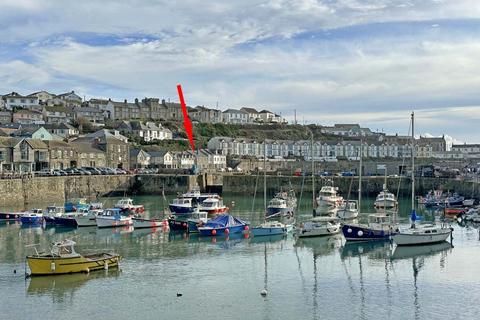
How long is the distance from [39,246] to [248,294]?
15871 mm

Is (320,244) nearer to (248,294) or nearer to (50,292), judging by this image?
(248,294)

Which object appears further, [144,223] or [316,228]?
[144,223]

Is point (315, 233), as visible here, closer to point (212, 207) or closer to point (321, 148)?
point (212, 207)

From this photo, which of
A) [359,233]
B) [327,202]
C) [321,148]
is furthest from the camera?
[321,148]

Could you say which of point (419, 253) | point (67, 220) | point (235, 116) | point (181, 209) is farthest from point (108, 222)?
point (235, 116)

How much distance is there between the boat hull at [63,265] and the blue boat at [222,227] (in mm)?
12276

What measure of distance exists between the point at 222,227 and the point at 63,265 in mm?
14510

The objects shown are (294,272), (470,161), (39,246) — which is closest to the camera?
(294,272)

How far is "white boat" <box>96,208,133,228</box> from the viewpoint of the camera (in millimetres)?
44531

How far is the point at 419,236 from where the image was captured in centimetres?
3556

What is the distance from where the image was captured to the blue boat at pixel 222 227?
132 ft

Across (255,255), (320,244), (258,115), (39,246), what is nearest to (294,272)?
(255,255)

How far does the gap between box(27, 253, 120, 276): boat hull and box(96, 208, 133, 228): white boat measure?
1621cm

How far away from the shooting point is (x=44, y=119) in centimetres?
11238
